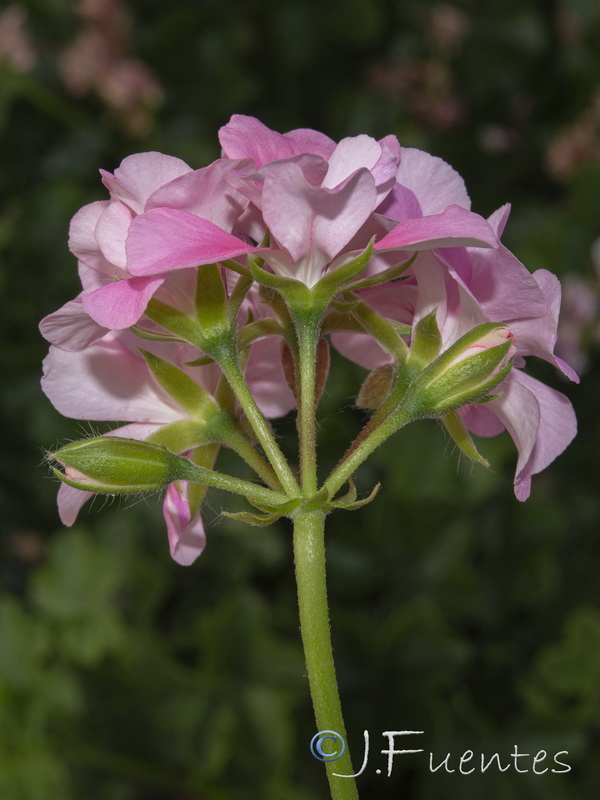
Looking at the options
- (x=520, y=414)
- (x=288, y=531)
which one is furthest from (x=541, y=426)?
(x=288, y=531)

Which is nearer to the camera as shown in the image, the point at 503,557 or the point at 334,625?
the point at 334,625

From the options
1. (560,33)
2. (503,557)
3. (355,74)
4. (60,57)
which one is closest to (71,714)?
(503,557)

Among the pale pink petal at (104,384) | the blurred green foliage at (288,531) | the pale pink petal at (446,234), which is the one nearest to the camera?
the pale pink petal at (446,234)

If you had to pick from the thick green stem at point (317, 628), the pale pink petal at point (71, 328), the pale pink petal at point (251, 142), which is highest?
the pale pink petal at point (251, 142)

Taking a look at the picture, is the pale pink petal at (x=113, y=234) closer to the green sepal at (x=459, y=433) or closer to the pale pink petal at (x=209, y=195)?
the pale pink petal at (x=209, y=195)

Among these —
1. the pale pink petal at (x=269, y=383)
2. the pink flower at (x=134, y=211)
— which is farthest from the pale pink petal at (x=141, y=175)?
the pale pink petal at (x=269, y=383)

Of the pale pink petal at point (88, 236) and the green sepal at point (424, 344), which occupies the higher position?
the pale pink petal at point (88, 236)

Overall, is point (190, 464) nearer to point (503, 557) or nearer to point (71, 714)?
point (71, 714)
